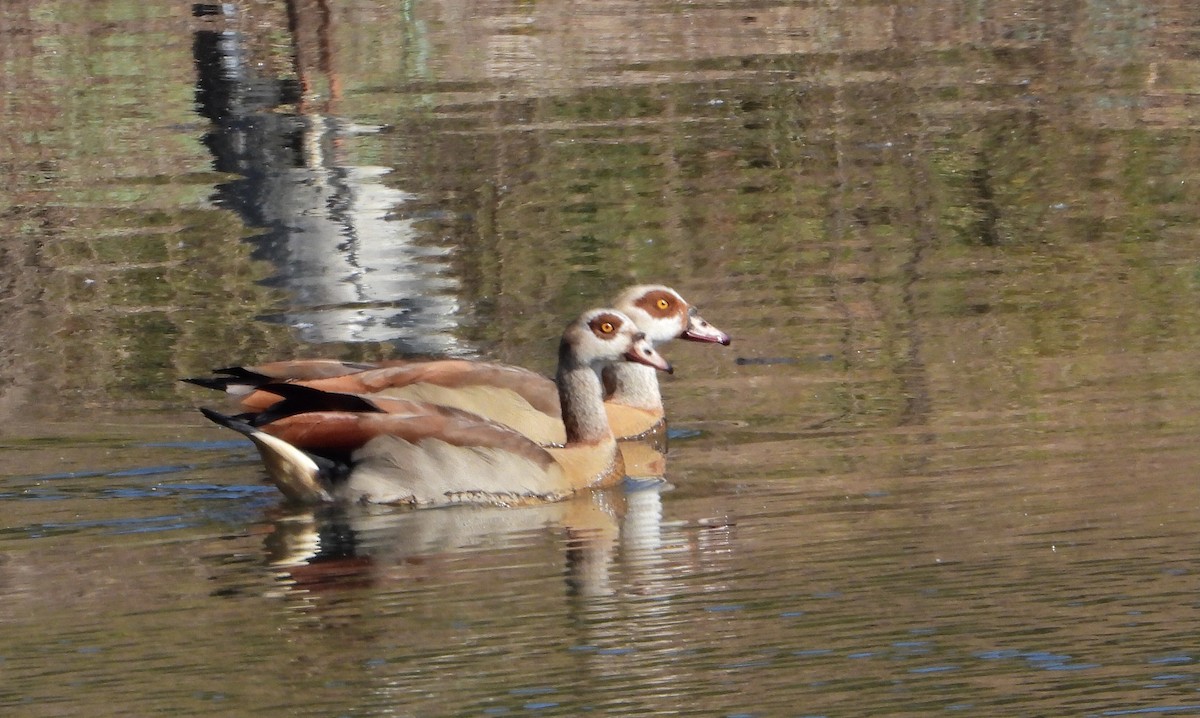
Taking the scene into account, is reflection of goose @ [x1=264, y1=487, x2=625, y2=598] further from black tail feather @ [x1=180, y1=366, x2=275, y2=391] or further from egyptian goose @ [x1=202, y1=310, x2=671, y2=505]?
black tail feather @ [x1=180, y1=366, x2=275, y2=391]

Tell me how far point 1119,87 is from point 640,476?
36.5 ft

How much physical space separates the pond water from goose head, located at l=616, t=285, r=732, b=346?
0.30m

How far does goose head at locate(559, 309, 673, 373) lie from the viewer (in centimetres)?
1040

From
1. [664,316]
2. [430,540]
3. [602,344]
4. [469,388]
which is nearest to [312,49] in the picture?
[664,316]

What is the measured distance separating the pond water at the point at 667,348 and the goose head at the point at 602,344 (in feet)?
1.65

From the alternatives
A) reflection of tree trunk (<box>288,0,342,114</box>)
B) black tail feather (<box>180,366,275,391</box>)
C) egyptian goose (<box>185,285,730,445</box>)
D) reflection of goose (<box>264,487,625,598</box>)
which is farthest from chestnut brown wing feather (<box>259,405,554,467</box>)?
reflection of tree trunk (<box>288,0,342,114</box>)

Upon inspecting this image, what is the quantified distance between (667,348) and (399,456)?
3.70m

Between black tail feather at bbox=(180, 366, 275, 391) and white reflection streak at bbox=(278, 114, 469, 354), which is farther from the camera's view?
white reflection streak at bbox=(278, 114, 469, 354)

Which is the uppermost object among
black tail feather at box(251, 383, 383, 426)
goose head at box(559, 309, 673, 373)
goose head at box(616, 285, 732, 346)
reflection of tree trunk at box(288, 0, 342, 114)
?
reflection of tree trunk at box(288, 0, 342, 114)

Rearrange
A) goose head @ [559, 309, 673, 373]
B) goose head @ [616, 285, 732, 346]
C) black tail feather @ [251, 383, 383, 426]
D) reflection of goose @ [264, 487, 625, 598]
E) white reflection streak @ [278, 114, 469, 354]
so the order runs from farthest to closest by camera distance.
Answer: white reflection streak @ [278, 114, 469, 354] → goose head @ [616, 285, 732, 346] → goose head @ [559, 309, 673, 373] → black tail feather @ [251, 383, 383, 426] → reflection of goose @ [264, 487, 625, 598]

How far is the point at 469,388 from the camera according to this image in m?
10.8

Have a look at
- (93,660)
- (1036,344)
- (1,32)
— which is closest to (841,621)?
(93,660)

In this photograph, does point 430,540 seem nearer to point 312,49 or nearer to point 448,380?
point 448,380

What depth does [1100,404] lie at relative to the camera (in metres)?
10.1
